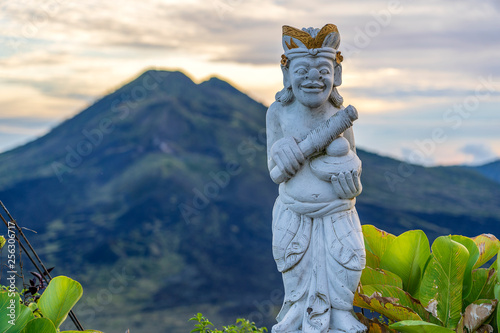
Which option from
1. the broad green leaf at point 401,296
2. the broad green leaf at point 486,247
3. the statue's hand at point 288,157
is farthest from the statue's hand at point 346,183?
the broad green leaf at point 486,247

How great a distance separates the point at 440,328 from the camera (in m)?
3.18

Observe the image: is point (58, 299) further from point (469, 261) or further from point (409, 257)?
point (469, 261)

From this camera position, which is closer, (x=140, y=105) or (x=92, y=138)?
(x=92, y=138)

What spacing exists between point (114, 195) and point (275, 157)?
11137 millimetres

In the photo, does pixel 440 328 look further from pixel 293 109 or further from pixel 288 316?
pixel 293 109

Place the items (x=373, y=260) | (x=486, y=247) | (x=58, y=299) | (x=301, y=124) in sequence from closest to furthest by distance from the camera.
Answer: (x=301, y=124), (x=58, y=299), (x=373, y=260), (x=486, y=247)

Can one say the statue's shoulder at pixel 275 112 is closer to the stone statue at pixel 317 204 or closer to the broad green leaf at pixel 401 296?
the stone statue at pixel 317 204

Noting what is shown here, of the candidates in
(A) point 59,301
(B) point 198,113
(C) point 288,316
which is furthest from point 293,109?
(B) point 198,113

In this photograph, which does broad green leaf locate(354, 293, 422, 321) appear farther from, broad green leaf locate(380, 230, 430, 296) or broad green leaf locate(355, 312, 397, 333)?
broad green leaf locate(380, 230, 430, 296)

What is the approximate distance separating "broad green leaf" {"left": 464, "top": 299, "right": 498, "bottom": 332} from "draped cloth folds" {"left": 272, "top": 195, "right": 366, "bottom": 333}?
856 mm

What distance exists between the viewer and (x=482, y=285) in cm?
385

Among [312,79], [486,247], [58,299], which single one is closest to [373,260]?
[486,247]

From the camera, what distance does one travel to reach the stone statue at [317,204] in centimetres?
320

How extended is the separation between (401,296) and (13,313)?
7.90ft
